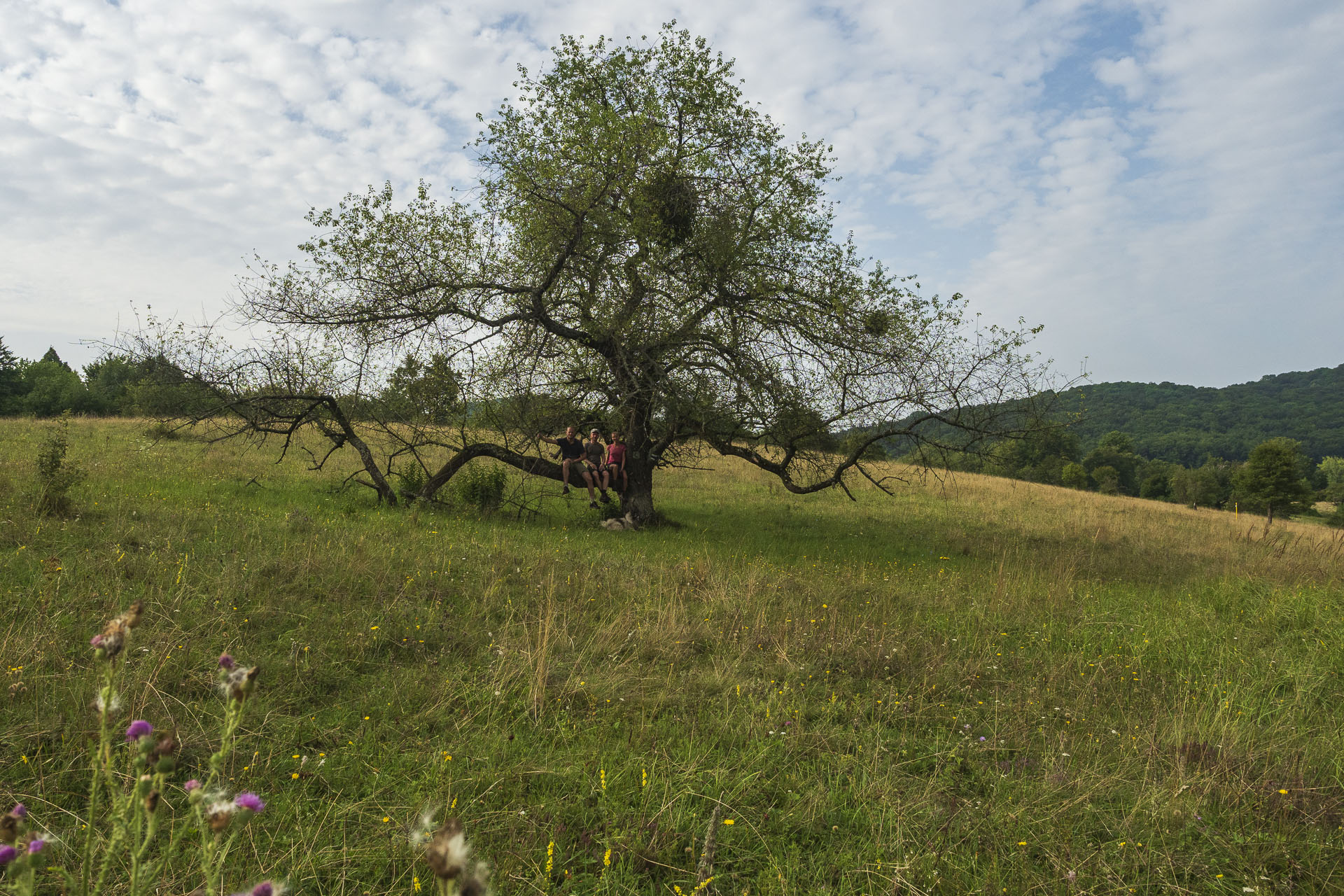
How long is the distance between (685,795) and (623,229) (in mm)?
11324

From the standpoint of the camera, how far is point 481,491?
1512 cm

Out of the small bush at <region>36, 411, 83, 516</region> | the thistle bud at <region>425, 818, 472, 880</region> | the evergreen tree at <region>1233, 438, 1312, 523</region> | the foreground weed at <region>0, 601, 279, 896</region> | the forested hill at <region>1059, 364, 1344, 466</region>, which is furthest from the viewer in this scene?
the forested hill at <region>1059, 364, 1344, 466</region>

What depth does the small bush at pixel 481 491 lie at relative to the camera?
15.0m

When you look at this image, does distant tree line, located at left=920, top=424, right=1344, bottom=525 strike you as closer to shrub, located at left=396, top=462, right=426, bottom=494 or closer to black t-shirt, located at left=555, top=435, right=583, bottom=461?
black t-shirt, located at left=555, top=435, right=583, bottom=461

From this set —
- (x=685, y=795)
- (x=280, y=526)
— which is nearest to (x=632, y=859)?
(x=685, y=795)

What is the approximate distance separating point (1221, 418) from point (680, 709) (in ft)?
502

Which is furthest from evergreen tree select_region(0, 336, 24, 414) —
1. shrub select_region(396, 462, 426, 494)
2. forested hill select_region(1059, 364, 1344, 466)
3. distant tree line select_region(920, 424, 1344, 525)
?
forested hill select_region(1059, 364, 1344, 466)

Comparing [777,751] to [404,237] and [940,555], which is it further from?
[404,237]

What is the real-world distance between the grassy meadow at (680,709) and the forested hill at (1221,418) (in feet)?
324

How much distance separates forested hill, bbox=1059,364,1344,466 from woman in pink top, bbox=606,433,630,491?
95.5 metres

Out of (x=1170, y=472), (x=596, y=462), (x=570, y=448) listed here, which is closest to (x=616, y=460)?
(x=596, y=462)

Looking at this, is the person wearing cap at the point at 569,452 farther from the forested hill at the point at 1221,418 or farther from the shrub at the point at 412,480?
the forested hill at the point at 1221,418

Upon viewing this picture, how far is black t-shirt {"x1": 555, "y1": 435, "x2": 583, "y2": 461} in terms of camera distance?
14.3 m

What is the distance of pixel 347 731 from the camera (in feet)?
14.7
